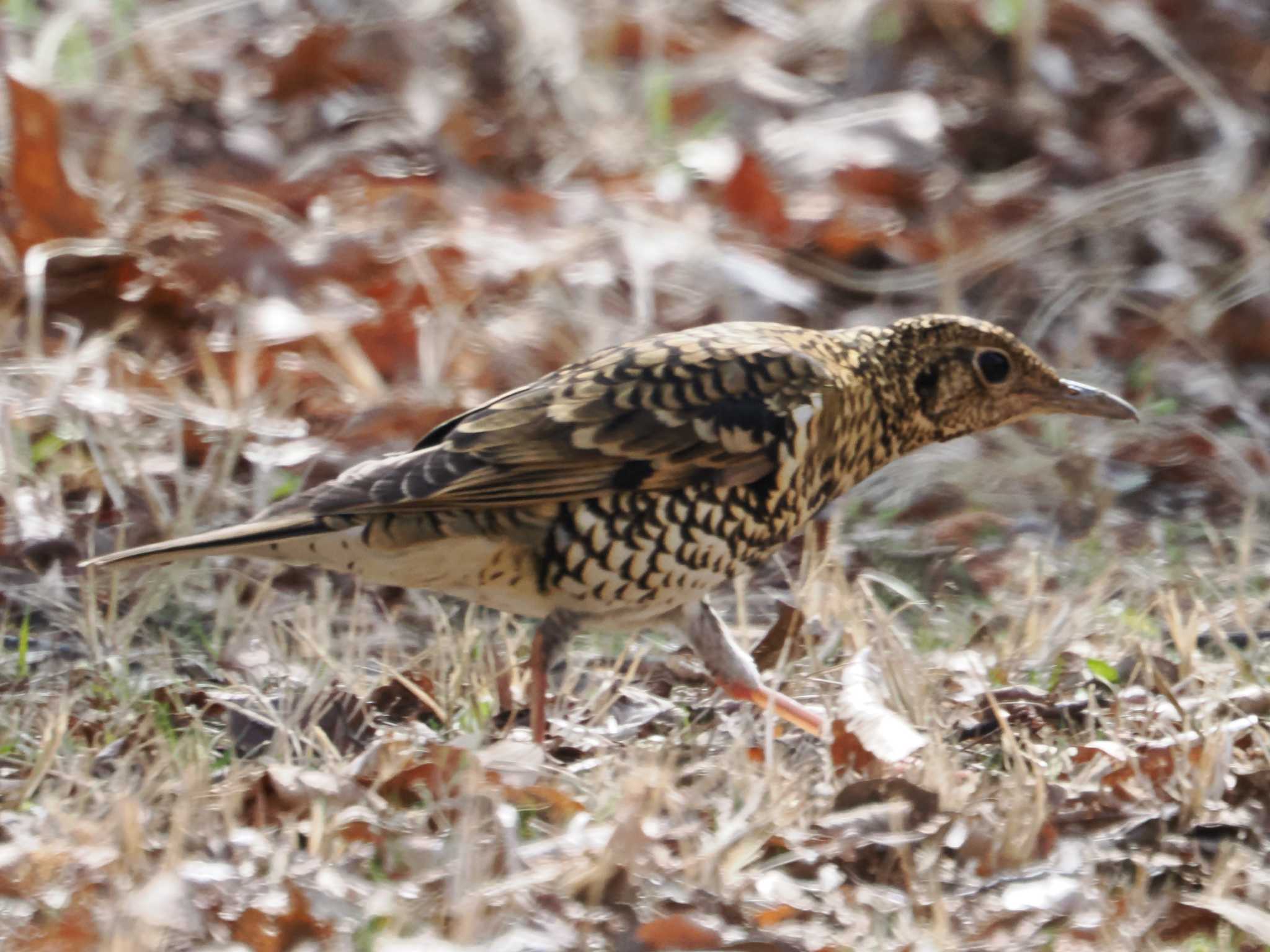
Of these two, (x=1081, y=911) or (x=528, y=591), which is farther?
(x=528, y=591)

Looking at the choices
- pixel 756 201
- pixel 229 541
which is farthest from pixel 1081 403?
pixel 756 201

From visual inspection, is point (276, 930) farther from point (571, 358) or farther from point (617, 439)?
point (571, 358)

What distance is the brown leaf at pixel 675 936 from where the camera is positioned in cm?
288

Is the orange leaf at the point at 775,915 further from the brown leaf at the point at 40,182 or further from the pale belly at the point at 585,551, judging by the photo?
the brown leaf at the point at 40,182

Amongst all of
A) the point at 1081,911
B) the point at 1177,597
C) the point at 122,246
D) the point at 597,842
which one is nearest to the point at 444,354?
the point at 122,246

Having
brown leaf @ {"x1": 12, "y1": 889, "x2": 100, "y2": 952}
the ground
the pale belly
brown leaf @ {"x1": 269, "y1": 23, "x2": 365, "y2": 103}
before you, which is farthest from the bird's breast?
brown leaf @ {"x1": 269, "y1": 23, "x2": 365, "y2": 103}

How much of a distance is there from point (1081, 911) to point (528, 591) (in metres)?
1.30

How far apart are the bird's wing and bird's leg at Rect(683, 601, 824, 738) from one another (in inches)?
13.8

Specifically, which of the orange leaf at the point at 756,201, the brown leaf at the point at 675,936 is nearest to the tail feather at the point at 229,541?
the brown leaf at the point at 675,936

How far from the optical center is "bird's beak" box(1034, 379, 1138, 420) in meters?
4.16

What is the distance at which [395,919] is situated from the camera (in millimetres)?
2861

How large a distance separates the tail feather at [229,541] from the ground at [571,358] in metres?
0.33

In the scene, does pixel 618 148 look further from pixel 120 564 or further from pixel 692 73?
pixel 120 564

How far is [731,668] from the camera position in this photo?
3.90 metres
